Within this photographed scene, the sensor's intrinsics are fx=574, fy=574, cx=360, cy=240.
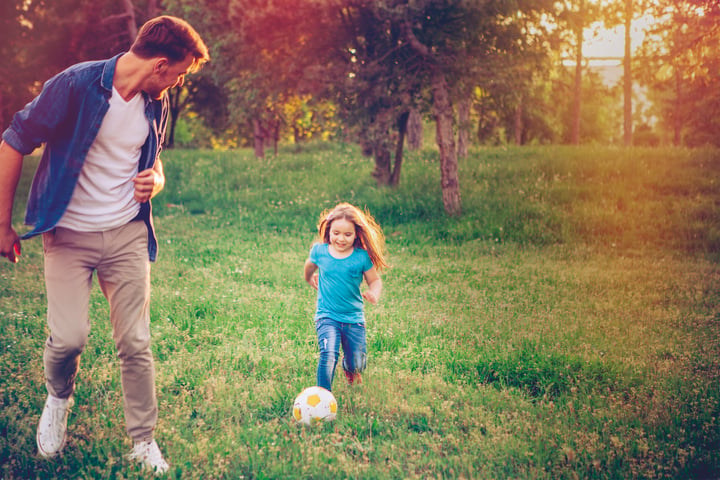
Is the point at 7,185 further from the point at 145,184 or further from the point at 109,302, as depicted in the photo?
the point at 109,302

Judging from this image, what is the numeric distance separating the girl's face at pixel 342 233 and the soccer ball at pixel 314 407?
1195mm

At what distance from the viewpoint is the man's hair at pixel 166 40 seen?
3352mm

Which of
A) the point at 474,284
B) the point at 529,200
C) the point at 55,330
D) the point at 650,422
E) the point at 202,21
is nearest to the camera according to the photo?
the point at 55,330

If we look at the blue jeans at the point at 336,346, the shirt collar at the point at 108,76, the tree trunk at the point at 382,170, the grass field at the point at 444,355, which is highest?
the shirt collar at the point at 108,76

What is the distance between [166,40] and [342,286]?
234cm

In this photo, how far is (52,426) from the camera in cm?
377

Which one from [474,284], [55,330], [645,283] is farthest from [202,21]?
[55,330]

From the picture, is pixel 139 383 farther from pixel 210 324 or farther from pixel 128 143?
pixel 210 324

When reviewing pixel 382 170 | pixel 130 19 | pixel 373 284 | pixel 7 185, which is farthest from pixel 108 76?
pixel 130 19

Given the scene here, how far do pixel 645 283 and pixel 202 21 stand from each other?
42.7 feet

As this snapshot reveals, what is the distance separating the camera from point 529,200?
1332 cm

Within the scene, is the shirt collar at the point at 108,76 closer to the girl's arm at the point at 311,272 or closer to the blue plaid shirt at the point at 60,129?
the blue plaid shirt at the point at 60,129

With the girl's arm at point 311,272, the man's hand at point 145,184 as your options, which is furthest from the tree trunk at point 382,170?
the man's hand at point 145,184

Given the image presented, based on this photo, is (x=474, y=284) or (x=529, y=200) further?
(x=529, y=200)
